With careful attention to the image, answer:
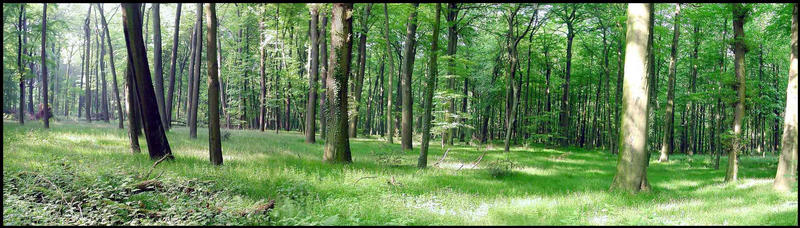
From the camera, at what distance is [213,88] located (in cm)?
935

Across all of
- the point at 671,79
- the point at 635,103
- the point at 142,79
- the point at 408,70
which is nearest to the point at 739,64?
the point at 671,79

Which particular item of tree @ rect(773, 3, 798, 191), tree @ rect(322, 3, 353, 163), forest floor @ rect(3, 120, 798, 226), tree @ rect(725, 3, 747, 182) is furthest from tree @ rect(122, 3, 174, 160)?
tree @ rect(725, 3, 747, 182)

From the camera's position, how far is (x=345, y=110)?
1055 cm

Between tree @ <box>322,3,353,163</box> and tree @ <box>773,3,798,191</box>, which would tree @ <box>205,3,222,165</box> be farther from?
tree @ <box>773,3,798,191</box>

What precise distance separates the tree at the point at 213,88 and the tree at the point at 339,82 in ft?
9.19

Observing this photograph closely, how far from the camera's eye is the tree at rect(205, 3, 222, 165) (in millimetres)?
9047

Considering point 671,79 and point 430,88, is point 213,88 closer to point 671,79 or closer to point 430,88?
point 430,88

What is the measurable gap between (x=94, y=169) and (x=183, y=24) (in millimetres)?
31467

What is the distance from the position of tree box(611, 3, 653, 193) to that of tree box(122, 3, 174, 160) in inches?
409

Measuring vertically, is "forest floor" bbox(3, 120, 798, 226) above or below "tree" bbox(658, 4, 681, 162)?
below

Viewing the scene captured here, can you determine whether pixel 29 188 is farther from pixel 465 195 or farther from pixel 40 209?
pixel 465 195

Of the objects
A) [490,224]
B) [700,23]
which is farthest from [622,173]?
[700,23]

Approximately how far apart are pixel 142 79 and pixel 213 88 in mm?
1841

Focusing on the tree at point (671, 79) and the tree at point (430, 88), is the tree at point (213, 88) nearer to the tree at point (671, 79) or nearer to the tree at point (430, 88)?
the tree at point (430, 88)
